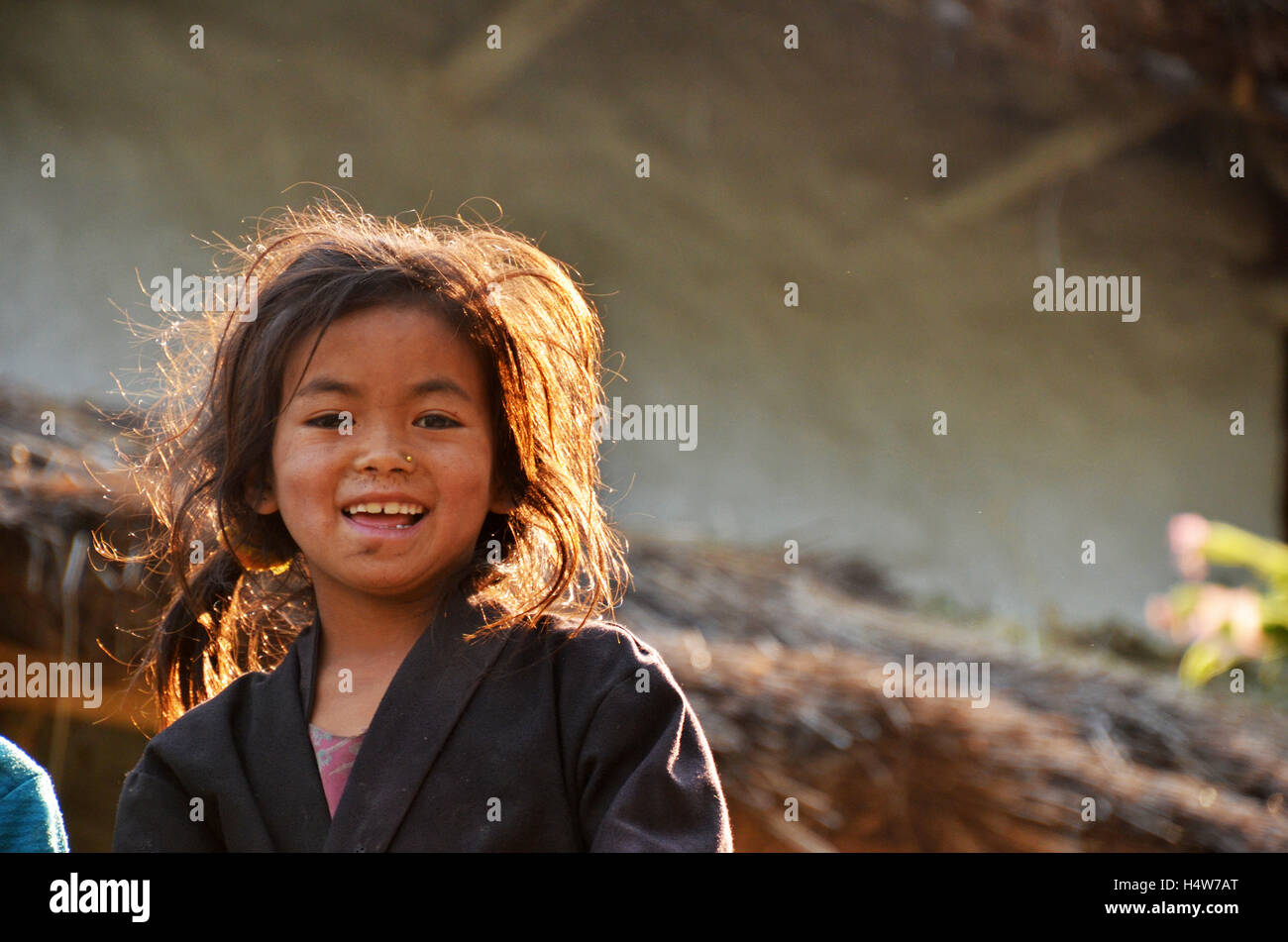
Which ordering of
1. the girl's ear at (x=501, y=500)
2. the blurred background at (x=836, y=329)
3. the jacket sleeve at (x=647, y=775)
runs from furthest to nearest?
the blurred background at (x=836, y=329) < the girl's ear at (x=501, y=500) < the jacket sleeve at (x=647, y=775)

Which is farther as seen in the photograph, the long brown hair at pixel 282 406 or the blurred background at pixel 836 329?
the blurred background at pixel 836 329

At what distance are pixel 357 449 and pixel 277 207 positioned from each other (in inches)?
92.0

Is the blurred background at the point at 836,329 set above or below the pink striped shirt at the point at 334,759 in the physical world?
above

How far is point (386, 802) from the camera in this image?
3.07 ft

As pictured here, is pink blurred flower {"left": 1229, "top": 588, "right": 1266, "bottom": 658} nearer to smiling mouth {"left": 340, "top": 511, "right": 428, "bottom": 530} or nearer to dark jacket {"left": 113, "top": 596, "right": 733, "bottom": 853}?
dark jacket {"left": 113, "top": 596, "right": 733, "bottom": 853}

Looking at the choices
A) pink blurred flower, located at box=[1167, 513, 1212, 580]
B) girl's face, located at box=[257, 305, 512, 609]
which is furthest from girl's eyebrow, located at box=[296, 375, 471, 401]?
pink blurred flower, located at box=[1167, 513, 1212, 580]

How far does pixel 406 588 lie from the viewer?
104cm

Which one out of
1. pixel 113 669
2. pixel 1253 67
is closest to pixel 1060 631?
pixel 1253 67

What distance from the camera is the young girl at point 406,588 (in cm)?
94

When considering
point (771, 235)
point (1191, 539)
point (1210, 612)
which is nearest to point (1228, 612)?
point (1210, 612)

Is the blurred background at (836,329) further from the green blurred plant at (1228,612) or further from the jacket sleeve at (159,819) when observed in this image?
the jacket sleeve at (159,819)

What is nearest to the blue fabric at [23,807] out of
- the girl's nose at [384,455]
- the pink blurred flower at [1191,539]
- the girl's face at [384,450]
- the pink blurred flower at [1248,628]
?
the girl's face at [384,450]

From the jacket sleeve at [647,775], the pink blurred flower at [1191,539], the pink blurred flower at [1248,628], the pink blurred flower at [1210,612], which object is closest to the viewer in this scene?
the jacket sleeve at [647,775]

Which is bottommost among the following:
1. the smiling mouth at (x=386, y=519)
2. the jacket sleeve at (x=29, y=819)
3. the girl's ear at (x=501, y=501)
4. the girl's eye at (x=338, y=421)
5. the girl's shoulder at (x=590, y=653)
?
the jacket sleeve at (x=29, y=819)
